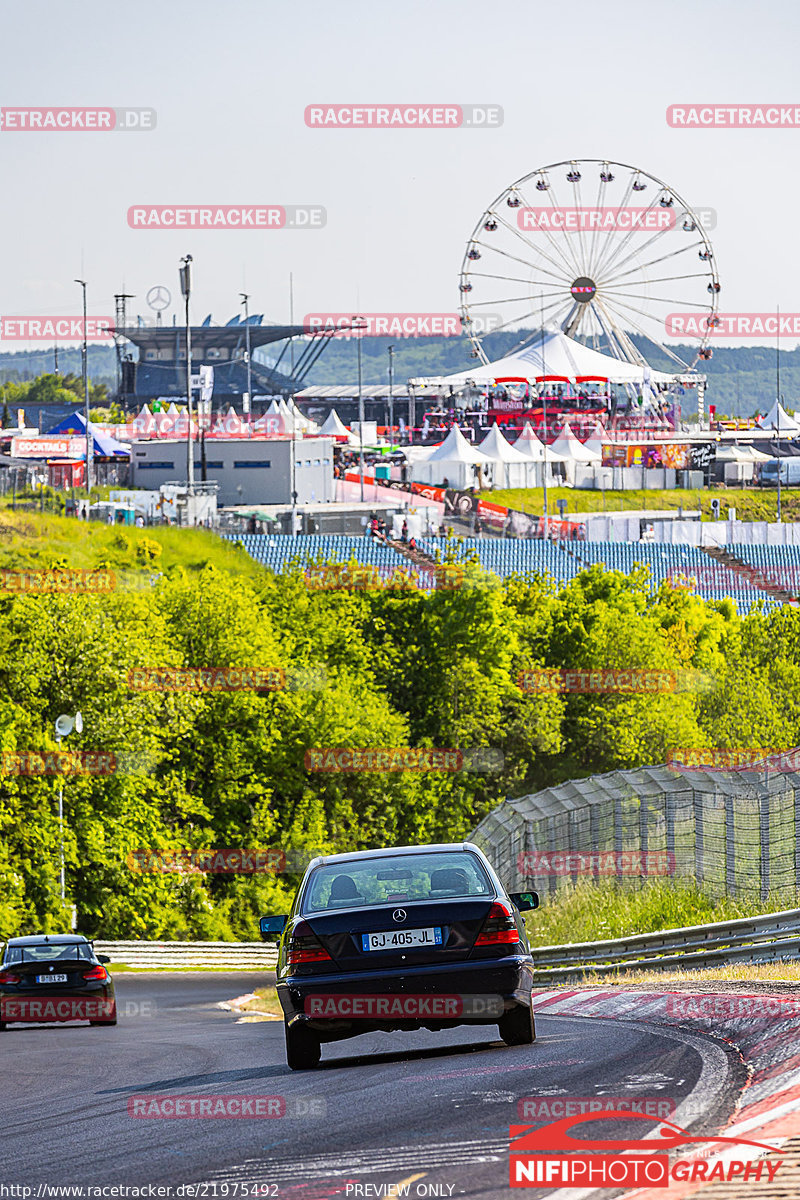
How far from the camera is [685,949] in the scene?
17.7m

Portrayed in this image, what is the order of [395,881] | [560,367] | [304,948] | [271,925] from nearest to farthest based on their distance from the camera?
[304,948]
[395,881]
[271,925]
[560,367]

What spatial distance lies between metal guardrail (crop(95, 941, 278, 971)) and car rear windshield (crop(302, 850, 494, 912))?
2751cm

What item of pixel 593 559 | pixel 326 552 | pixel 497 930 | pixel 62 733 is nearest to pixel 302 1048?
pixel 497 930

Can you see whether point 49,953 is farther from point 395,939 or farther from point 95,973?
point 395,939

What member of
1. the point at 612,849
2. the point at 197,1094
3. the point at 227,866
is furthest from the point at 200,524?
the point at 197,1094

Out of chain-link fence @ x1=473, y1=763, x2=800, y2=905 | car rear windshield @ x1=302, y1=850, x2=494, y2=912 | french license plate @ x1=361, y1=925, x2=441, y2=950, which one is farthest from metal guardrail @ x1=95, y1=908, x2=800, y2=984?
french license plate @ x1=361, y1=925, x2=441, y2=950

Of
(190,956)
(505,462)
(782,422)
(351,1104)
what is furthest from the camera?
(782,422)

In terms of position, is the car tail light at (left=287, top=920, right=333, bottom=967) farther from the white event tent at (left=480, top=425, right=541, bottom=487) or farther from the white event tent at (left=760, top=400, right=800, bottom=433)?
the white event tent at (left=760, top=400, right=800, bottom=433)

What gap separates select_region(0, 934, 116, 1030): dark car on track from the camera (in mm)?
18000

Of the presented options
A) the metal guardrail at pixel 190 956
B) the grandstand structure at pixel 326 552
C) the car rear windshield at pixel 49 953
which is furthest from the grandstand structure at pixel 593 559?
the car rear windshield at pixel 49 953

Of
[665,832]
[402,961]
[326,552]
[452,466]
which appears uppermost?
[452,466]

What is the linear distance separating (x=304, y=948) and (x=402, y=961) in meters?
0.54

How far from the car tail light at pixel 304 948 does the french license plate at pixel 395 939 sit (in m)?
0.23

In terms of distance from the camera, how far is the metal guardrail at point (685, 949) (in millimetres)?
15508
